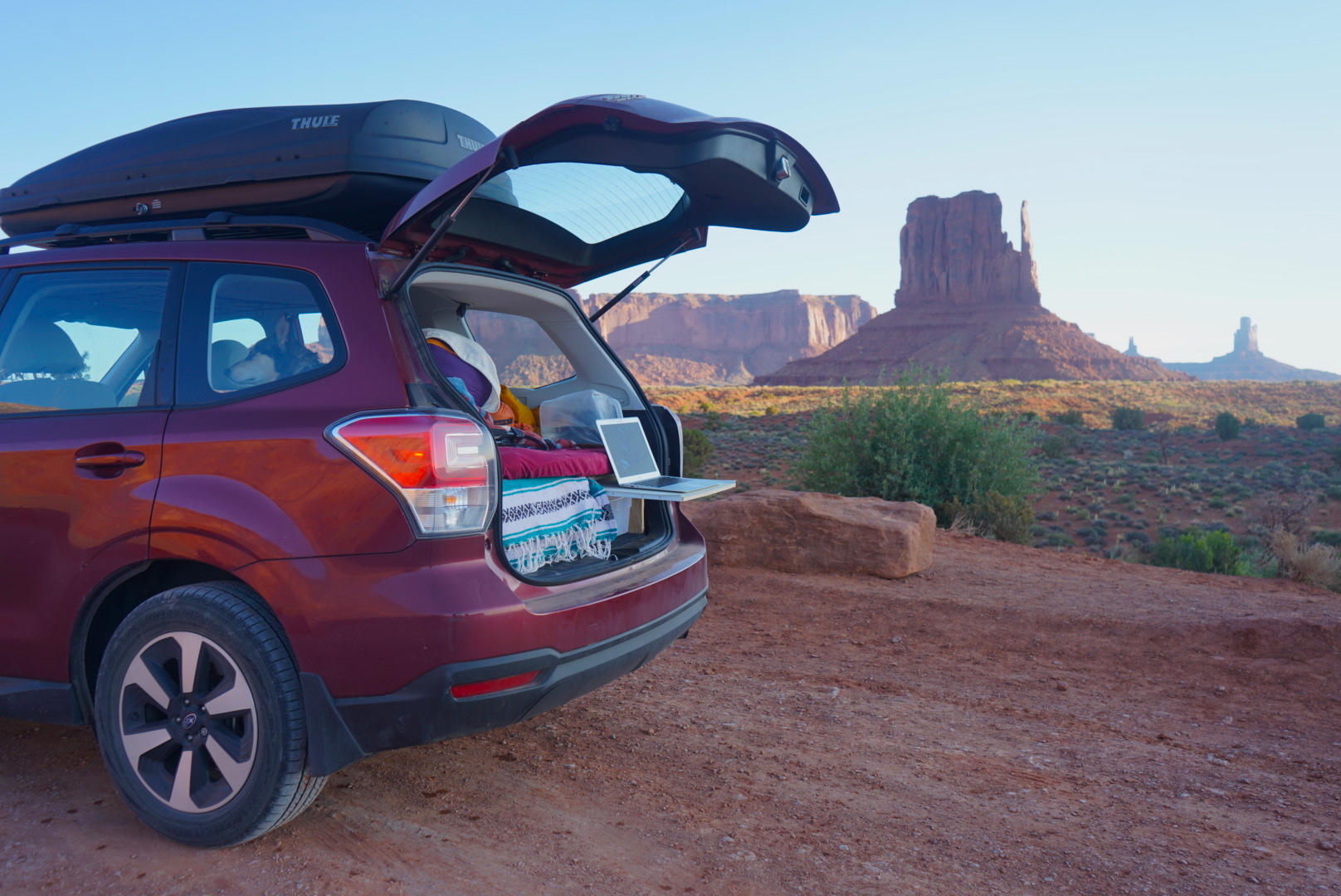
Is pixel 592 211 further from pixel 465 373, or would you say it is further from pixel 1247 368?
pixel 1247 368

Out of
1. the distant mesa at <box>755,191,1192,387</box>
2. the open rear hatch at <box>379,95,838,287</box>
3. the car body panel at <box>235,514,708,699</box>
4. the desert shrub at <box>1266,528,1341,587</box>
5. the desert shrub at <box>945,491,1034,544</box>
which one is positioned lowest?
the desert shrub at <box>1266,528,1341,587</box>

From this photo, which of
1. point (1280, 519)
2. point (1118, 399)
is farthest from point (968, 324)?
point (1280, 519)

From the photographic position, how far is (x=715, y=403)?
59.2 meters

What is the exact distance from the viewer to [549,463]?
3.24 m

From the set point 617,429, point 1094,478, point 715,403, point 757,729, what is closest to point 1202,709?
point 757,729

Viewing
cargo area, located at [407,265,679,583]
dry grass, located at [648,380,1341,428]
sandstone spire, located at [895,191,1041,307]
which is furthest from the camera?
sandstone spire, located at [895,191,1041,307]

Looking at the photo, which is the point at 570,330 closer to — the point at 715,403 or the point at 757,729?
the point at 757,729

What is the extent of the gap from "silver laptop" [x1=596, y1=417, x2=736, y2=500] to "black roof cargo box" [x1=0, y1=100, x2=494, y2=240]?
1276 mm

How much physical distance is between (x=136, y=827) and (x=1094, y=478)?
2550 centimetres

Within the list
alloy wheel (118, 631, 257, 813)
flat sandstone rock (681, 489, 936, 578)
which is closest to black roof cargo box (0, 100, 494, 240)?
alloy wheel (118, 631, 257, 813)

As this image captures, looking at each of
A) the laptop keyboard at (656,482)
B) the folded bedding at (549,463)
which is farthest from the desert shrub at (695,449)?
the folded bedding at (549,463)

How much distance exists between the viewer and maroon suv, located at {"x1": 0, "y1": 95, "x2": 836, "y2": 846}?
2492 mm

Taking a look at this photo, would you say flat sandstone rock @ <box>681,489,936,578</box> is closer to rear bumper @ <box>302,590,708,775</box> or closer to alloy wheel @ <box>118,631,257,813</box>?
rear bumper @ <box>302,590,708,775</box>

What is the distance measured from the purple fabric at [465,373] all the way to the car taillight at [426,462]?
1.11 m
